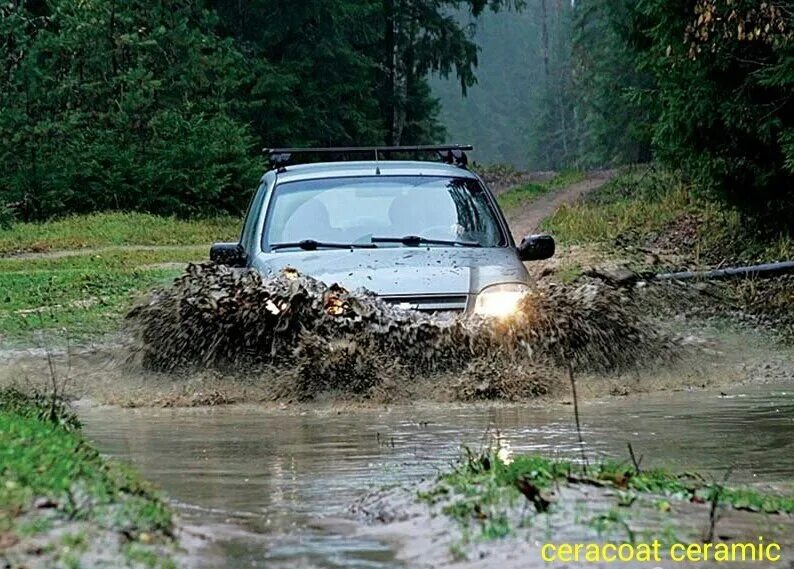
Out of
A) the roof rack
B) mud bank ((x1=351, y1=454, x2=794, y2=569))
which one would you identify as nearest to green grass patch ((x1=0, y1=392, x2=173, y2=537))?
mud bank ((x1=351, y1=454, x2=794, y2=569))

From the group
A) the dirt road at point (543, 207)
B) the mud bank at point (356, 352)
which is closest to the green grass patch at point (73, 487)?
the mud bank at point (356, 352)

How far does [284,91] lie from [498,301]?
30664 millimetres

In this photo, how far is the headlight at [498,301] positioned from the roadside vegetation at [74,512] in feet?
11.7

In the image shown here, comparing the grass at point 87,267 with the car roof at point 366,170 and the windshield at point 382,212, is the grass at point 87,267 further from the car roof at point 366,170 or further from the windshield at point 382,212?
the windshield at point 382,212

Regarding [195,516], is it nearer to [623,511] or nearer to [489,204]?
[623,511]

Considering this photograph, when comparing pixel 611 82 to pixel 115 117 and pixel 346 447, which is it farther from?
pixel 346 447

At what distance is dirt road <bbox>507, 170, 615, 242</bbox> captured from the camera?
86.0 feet

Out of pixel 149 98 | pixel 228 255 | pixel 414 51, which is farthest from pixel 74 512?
pixel 414 51

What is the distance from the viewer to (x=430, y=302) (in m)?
8.46

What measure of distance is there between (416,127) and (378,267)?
40.2 m

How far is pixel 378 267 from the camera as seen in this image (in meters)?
8.76

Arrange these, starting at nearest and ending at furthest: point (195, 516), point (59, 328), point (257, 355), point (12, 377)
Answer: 1. point (195, 516)
2. point (257, 355)
3. point (12, 377)
4. point (59, 328)

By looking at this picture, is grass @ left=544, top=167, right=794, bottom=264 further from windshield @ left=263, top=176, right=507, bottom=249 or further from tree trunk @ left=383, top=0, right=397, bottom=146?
tree trunk @ left=383, top=0, right=397, bottom=146

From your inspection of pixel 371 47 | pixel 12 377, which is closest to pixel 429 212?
pixel 12 377
